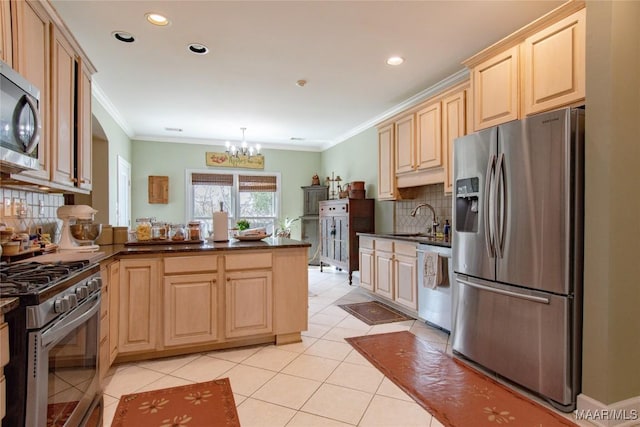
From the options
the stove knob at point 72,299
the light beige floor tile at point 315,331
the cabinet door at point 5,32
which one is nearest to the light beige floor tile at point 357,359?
the light beige floor tile at point 315,331

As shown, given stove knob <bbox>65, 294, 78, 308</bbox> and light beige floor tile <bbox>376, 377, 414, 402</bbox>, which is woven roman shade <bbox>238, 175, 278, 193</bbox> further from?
stove knob <bbox>65, 294, 78, 308</bbox>

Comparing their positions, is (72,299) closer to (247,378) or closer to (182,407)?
(182,407)

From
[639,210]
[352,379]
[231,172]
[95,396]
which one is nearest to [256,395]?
[352,379]

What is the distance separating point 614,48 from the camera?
1881 mm

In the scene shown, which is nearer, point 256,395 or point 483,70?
point 256,395

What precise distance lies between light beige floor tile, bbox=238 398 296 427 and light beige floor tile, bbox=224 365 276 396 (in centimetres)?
14

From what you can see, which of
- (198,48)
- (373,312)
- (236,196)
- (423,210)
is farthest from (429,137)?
(236,196)

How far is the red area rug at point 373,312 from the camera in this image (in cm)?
377

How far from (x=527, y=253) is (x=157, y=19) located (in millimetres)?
3145

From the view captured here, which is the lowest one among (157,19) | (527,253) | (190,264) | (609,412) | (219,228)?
(609,412)

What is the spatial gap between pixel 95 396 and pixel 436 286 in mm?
2741

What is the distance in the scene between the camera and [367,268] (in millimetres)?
4629

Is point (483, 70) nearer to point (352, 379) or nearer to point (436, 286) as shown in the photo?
point (436, 286)

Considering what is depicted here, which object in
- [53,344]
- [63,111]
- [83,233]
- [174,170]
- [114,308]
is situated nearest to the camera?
[53,344]
